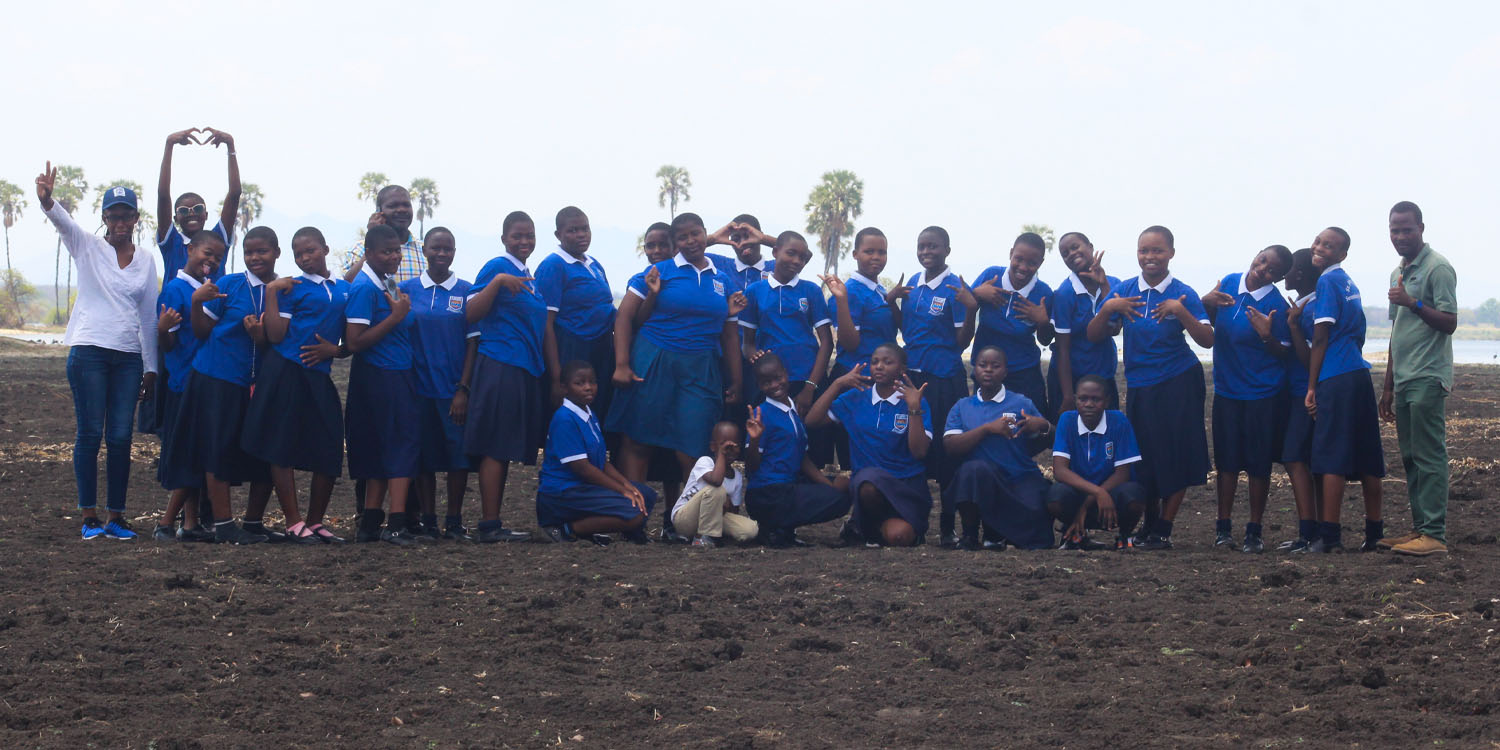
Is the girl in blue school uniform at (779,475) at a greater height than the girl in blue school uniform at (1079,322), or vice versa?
the girl in blue school uniform at (1079,322)

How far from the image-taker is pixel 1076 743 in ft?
13.6

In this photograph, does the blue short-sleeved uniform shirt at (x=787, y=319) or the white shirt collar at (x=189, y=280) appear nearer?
the white shirt collar at (x=189, y=280)

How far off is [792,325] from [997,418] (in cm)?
142

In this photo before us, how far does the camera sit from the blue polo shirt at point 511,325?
24.4 feet

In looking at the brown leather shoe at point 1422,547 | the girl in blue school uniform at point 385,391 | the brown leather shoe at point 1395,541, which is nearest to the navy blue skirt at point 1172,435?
the brown leather shoe at point 1395,541

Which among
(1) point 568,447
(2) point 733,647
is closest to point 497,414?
(1) point 568,447

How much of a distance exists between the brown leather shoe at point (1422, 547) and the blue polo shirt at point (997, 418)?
199cm

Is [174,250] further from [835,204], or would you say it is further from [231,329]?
[835,204]

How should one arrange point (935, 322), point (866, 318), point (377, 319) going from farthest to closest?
point (866, 318)
point (935, 322)
point (377, 319)

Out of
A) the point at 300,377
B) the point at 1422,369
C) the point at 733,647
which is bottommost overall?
the point at 733,647

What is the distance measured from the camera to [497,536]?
7.57 metres

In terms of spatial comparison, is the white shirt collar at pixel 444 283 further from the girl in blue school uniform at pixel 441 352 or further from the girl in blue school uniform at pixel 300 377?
the girl in blue school uniform at pixel 300 377

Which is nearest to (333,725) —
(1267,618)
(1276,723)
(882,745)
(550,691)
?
(550,691)

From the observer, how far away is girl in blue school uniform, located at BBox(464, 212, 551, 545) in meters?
7.36
